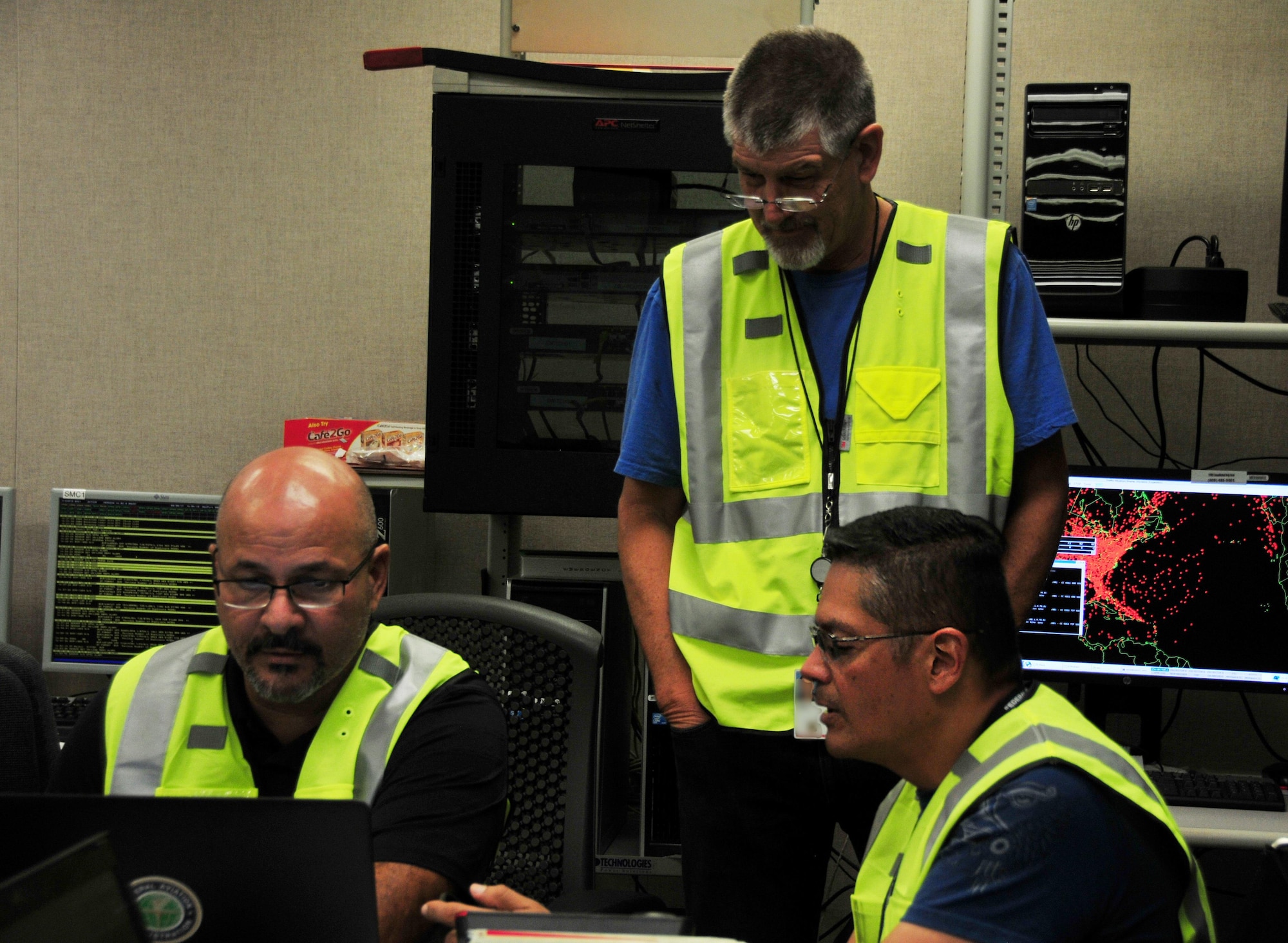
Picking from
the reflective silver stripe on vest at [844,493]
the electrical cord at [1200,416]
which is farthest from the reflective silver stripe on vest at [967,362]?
the electrical cord at [1200,416]

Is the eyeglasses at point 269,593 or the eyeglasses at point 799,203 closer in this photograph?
the eyeglasses at point 269,593

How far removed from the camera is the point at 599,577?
2.30 metres

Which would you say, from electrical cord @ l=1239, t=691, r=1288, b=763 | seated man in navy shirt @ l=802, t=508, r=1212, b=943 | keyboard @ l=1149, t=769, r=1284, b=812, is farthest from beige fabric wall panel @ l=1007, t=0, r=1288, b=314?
seated man in navy shirt @ l=802, t=508, r=1212, b=943

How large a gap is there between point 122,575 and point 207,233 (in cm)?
82

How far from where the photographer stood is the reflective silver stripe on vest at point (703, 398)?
1.60 metres

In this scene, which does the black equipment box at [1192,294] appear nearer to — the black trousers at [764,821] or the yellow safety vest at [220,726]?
the black trousers at [764,821]

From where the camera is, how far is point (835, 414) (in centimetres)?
155

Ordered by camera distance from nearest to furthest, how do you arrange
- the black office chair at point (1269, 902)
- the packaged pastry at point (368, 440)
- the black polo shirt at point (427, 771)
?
Result: the black office chair at point (1269, 902) < the black polo shirt at point (427, 771) < the packaged pastry at point (368, 440)

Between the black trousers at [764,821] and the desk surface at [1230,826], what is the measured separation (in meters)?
0.69

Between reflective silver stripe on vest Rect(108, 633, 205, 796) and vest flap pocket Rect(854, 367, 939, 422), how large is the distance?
2.90 ft

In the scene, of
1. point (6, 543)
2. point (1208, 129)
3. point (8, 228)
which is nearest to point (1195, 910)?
point (1208, 129)

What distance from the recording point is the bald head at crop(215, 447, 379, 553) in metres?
1.40

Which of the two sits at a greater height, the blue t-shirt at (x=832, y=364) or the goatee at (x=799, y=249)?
the goatee at (x=799, y=249)

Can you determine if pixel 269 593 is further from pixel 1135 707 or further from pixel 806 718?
pixel 1135 707
